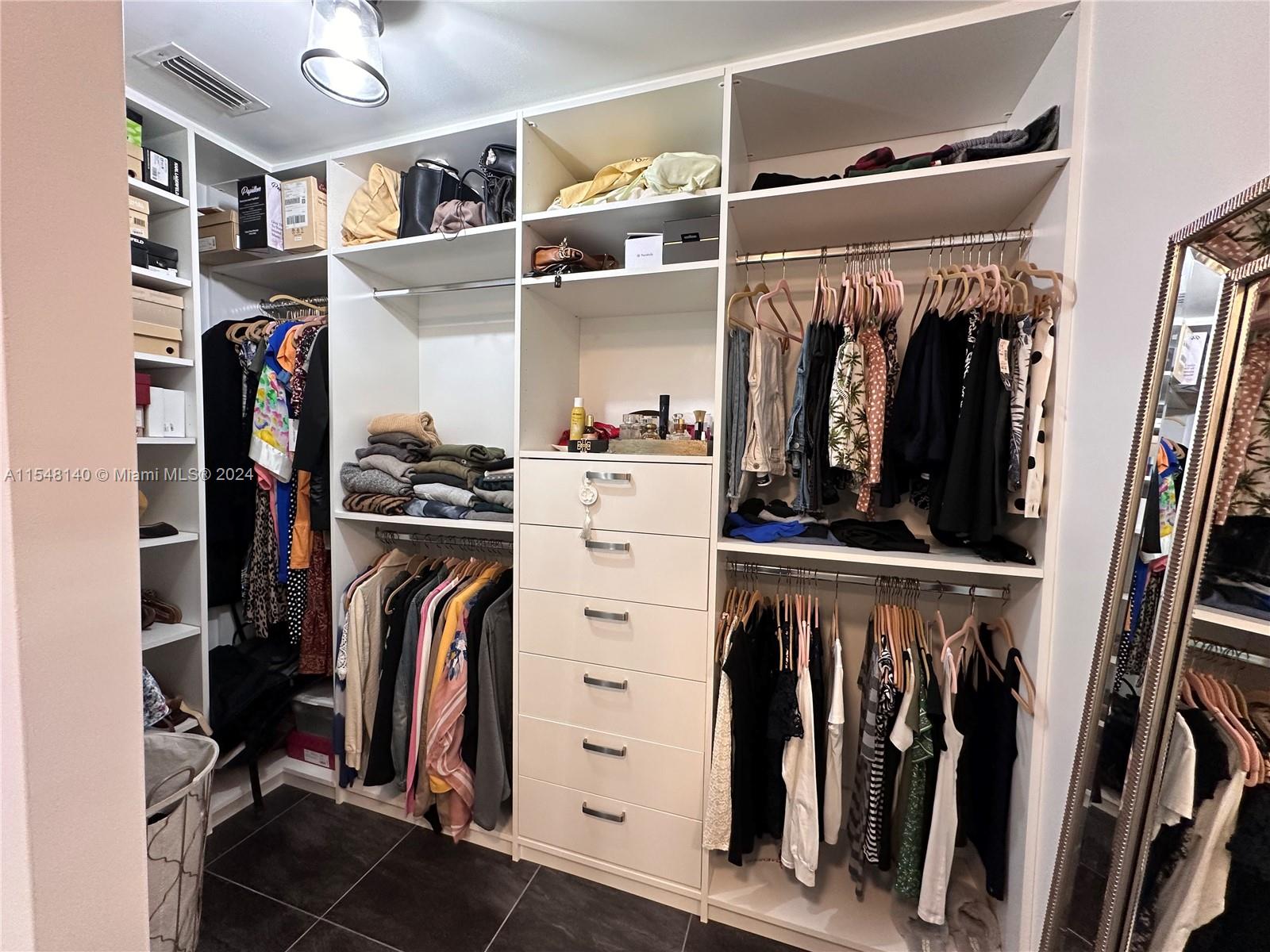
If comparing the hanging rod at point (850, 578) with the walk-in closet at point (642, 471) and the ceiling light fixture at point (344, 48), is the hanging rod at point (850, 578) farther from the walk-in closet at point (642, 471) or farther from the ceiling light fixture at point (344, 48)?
the ceiling light fixture at point (344, 48)

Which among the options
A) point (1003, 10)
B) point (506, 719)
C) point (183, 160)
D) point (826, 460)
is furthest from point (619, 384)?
point (183, 160)

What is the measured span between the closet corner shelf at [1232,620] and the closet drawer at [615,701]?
3.56 ft

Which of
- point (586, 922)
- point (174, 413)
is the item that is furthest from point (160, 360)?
point (586, 922)

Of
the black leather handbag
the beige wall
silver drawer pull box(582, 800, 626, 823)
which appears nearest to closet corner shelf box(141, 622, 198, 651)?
the beige wall

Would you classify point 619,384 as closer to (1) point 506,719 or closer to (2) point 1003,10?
(1) point 506,719

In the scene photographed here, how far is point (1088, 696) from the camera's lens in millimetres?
975

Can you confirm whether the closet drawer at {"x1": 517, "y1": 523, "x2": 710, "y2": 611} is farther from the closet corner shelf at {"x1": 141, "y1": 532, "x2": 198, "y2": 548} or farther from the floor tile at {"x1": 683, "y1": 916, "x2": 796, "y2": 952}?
the closet corner shelf at {"x1": 141, "y1": 532, "x2": 198, "y2": 548}

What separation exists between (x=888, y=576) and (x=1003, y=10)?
1515mm

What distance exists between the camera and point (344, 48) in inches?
49.7

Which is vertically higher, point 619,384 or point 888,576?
point 619,384

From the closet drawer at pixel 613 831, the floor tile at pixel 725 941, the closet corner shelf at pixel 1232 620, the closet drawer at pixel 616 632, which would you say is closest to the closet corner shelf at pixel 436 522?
the closet drawer at pixel 616 632

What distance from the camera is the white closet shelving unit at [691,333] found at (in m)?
1.28

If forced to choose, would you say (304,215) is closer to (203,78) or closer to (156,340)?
(203,78)

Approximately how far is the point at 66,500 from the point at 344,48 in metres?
1.32
